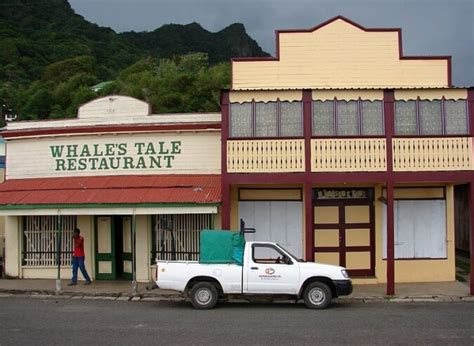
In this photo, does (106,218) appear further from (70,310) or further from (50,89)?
(50,89)

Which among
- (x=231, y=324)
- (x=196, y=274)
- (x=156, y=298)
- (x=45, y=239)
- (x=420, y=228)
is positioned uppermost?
(x=420, y=228)

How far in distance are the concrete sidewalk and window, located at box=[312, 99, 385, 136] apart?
4348 mm

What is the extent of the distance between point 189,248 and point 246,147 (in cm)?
404

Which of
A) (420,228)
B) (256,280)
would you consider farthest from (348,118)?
(256,280)

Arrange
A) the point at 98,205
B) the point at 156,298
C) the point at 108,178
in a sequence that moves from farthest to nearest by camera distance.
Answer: the point at 108,178 → the point at 98,205 → the point at 156,298

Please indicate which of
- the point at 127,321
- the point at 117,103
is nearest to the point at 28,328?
the point at 127,321

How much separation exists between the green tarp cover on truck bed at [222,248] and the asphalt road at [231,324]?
1.17 meters

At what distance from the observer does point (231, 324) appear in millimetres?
12008

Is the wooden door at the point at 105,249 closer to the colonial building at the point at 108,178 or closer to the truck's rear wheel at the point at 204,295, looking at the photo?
the colonial building at the point at 108,178

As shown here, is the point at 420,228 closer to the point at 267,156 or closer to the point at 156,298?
the point at 267,156

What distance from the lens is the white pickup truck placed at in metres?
13.8

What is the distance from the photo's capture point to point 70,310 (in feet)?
45.7

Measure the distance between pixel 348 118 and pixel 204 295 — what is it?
628 centimetres

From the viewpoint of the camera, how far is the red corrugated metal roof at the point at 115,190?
17.2 metres
